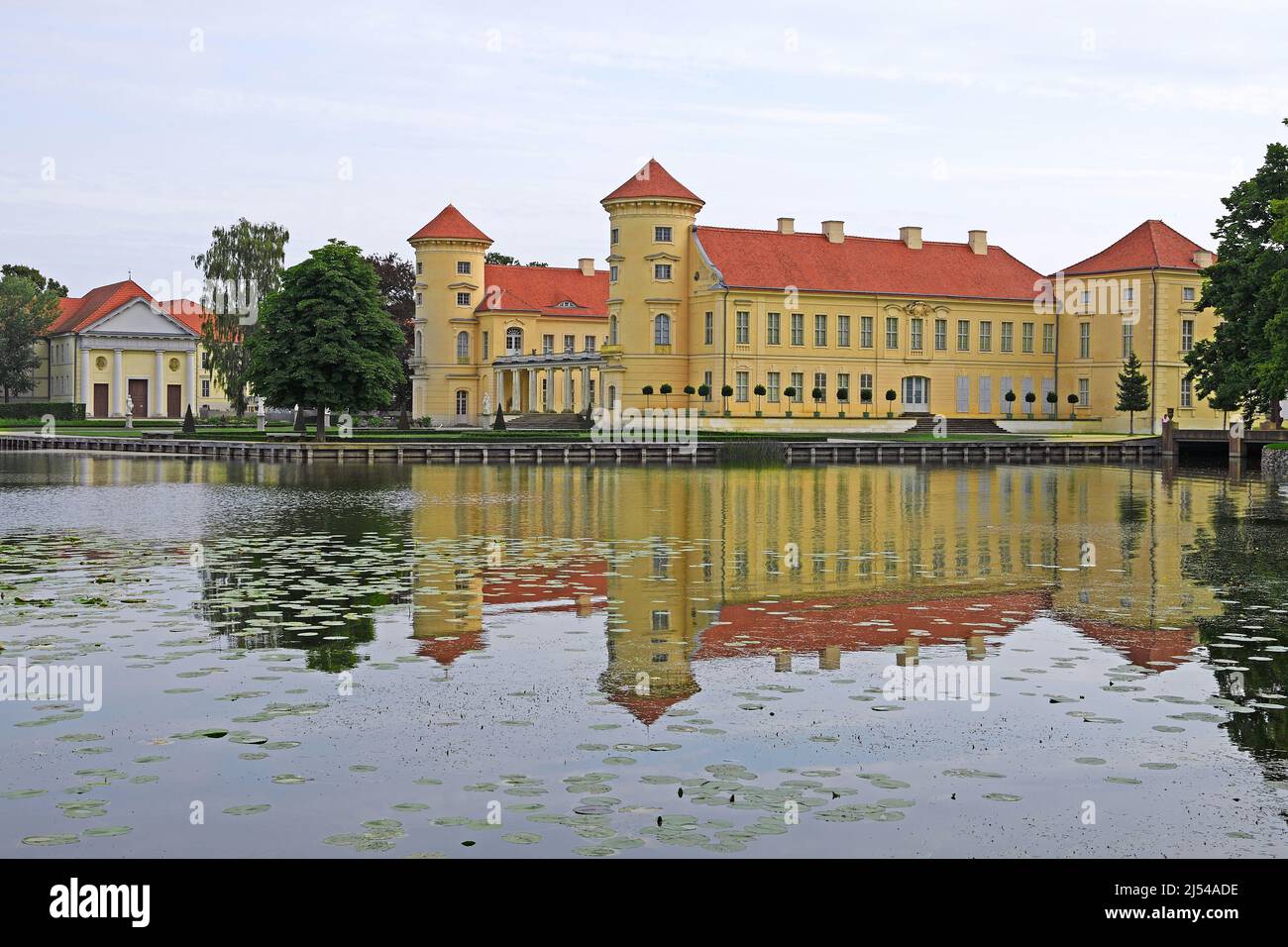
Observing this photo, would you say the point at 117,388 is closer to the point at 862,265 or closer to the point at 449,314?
the point at 449,314

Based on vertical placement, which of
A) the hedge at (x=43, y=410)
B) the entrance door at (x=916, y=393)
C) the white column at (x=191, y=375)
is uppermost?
the white column at (x=191, y=375)

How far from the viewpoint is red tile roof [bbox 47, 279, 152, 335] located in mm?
111938

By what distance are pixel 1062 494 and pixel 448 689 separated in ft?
103

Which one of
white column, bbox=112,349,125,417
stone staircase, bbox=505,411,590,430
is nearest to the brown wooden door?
white column, bbox=112,349,125,417

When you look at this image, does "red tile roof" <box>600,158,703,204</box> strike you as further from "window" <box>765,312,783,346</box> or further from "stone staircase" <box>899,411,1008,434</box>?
"stone staircase" <box>899,411,1008,434</box>

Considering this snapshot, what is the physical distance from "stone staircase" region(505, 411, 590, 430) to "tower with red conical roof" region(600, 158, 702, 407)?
2569 millimetres

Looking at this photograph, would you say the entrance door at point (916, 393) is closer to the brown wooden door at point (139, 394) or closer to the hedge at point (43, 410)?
the hedge at point (43, 410)

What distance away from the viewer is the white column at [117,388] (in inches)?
4395

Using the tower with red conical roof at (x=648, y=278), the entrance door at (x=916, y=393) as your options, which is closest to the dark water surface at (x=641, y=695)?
the tower with red conical roof at (x=648, y=278)

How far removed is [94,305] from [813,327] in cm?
6219

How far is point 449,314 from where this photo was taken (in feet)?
316

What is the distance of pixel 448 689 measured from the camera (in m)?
11.6
